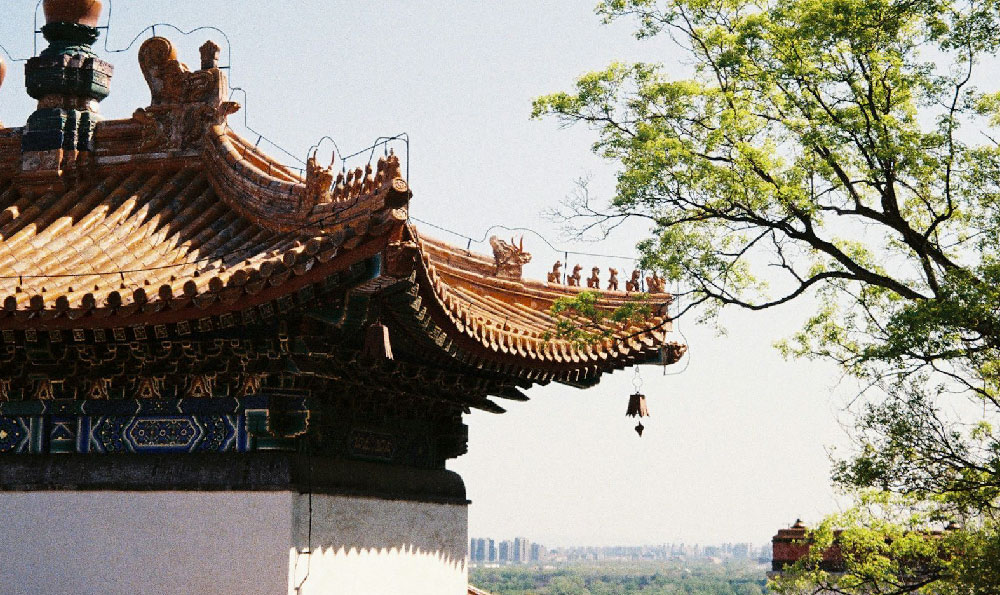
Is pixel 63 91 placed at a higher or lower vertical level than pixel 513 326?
higher

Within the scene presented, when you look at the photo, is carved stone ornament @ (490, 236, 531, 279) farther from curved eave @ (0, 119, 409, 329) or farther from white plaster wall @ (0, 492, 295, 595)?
white plaster wall @ (0, 492, 295, 595)

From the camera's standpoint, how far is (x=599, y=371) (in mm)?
12516

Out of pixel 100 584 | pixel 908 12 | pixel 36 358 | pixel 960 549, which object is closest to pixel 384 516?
pixel 100 584

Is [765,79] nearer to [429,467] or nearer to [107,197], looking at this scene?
[429,467]

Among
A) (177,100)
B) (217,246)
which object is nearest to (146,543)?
(217,246)

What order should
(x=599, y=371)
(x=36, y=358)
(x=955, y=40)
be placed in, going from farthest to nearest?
1. (x=599, y=371)
2. (x=955, y=40)
3. (x=36, y=358)

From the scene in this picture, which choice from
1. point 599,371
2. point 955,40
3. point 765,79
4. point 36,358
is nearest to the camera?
point 36,358

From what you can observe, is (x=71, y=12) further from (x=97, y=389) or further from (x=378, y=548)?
(x=378, y=548)

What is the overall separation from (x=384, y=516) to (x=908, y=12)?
5.80 m

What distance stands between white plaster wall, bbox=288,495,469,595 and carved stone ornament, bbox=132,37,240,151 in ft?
11.2

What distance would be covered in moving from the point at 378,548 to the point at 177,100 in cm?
412

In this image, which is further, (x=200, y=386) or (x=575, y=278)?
(x=575, y=278)

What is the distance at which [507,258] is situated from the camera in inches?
507

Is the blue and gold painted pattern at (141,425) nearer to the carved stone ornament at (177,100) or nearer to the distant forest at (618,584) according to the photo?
the carved stone ornament at (177,100)
